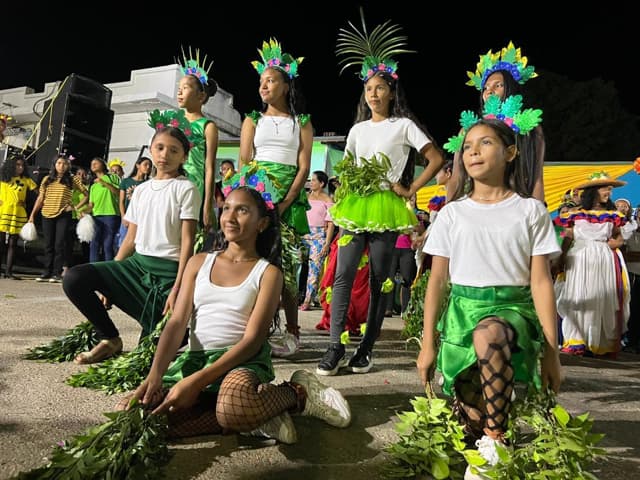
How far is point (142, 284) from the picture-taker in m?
2.92

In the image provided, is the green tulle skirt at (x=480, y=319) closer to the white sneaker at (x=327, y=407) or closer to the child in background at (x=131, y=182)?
the white sneaker at (x=327, y=407)

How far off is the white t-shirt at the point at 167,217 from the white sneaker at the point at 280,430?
1306 mm

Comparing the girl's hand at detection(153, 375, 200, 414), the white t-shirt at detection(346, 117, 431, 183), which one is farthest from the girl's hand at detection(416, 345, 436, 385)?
the white t-shirt at detection(346, 117, 431, 183)

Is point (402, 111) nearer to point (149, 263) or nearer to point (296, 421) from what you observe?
point (149, 263)

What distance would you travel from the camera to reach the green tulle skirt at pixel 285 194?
339cm

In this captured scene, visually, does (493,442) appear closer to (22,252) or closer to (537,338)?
(537,338)

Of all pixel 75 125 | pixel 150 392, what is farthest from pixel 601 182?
pixel 75 125

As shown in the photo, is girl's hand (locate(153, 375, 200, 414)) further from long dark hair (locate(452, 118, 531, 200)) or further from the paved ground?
long dark hair (locate(452, 118, 531, 200))

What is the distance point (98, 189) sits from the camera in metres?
7.68

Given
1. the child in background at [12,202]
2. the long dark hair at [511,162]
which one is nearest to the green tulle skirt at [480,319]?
the long dark hair at [511,162]

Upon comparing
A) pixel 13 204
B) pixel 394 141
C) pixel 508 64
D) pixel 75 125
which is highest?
pixel 75 125

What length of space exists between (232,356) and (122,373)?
926 mm

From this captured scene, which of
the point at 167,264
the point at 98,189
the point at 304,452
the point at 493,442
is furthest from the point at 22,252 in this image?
the point at 493,442

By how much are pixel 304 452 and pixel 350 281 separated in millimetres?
1391
